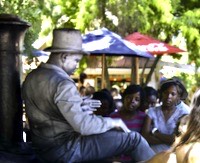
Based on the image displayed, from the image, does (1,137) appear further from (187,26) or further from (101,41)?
(187,26)

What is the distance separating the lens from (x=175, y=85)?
5801mm

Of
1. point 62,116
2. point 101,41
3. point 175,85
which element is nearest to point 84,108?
point 62,116

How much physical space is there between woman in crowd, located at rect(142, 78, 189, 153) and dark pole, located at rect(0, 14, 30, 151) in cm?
130

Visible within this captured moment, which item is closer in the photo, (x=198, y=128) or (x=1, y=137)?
(x=198, y=128)

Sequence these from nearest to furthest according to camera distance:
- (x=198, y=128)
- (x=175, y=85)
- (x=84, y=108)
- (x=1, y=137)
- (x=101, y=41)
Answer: (x=198, y=128) < (x=84, y=108) < (x=1, y=137) < (x=175, y=85) < (x=101, y=41)

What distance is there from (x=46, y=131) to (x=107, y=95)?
1.92 m

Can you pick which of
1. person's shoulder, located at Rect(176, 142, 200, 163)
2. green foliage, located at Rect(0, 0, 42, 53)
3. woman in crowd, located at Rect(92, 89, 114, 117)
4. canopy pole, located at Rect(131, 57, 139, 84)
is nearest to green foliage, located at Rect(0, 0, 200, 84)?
canopy pole, located at Rect(131, 57, 139, 84)

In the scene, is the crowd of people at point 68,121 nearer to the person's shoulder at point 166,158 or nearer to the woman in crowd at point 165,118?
the person's shoulder at point 166,158

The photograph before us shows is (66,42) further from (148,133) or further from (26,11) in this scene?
(26,11)

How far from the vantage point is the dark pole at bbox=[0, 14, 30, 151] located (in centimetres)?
480

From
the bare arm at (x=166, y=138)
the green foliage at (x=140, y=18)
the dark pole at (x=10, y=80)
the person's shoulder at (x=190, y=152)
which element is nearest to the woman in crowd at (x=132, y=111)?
the bare arm at (x=166, y=138)

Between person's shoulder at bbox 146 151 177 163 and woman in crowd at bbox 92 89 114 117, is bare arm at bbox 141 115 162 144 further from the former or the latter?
person's shoulder at bbox 146 151 177 163

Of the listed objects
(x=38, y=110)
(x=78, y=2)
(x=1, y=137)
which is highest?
(x=78, y=2)

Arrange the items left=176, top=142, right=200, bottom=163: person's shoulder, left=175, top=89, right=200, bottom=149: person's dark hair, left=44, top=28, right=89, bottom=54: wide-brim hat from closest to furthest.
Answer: left=176, top=142, right=200, bottom=163: person's shoulder
left=175, top=89, right=200, bottom=149: person's dark hair
left=44, top=28, right=89, bottom=54: wide-brim hat
